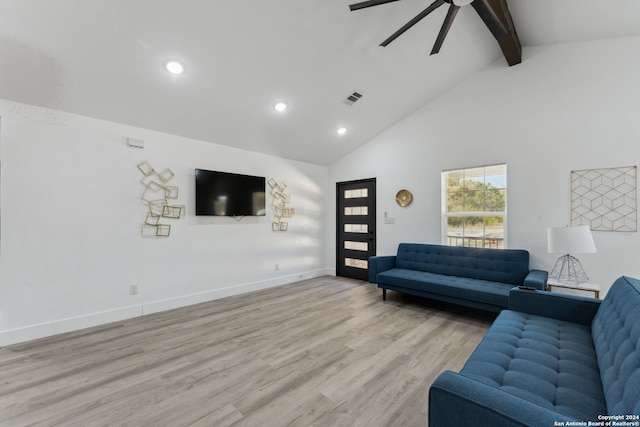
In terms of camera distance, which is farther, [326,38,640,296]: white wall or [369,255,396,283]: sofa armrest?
[369,255,396,283]: sofa armrest

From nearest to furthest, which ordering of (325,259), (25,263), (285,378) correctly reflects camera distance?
(285,378), (25,263), (325,259)

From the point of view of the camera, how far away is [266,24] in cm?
281

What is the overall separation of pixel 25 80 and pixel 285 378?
3.71 m

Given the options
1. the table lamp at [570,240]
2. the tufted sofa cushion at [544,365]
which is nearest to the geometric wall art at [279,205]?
the tufted sofa cushion at [544,365]

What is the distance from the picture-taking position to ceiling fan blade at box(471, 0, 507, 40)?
251cm

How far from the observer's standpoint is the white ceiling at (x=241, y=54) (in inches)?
96.8

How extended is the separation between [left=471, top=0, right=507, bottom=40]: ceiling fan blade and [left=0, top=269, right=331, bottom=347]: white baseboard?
4.67 meters

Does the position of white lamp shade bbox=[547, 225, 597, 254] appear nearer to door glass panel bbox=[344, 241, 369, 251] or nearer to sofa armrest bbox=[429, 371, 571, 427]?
sofa armrest bbox=[429, 371, 571, 427]

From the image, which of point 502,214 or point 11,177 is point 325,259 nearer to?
point 502,214

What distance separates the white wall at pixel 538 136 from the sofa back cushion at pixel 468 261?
0.30 metres

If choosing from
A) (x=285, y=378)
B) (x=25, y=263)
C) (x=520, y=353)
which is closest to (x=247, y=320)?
(x=285, y=378)

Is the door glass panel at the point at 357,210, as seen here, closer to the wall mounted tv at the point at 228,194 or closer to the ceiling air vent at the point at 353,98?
the wall mounted tv at the point at 228,194

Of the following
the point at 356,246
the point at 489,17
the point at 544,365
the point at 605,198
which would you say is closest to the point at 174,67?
the point at 489,17

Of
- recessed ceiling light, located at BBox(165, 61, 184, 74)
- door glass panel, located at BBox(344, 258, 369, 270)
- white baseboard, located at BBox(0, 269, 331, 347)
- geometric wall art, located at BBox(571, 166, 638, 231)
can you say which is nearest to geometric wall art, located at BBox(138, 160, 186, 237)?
white baseboard, located at BBox(0, 269, 331, 347)
